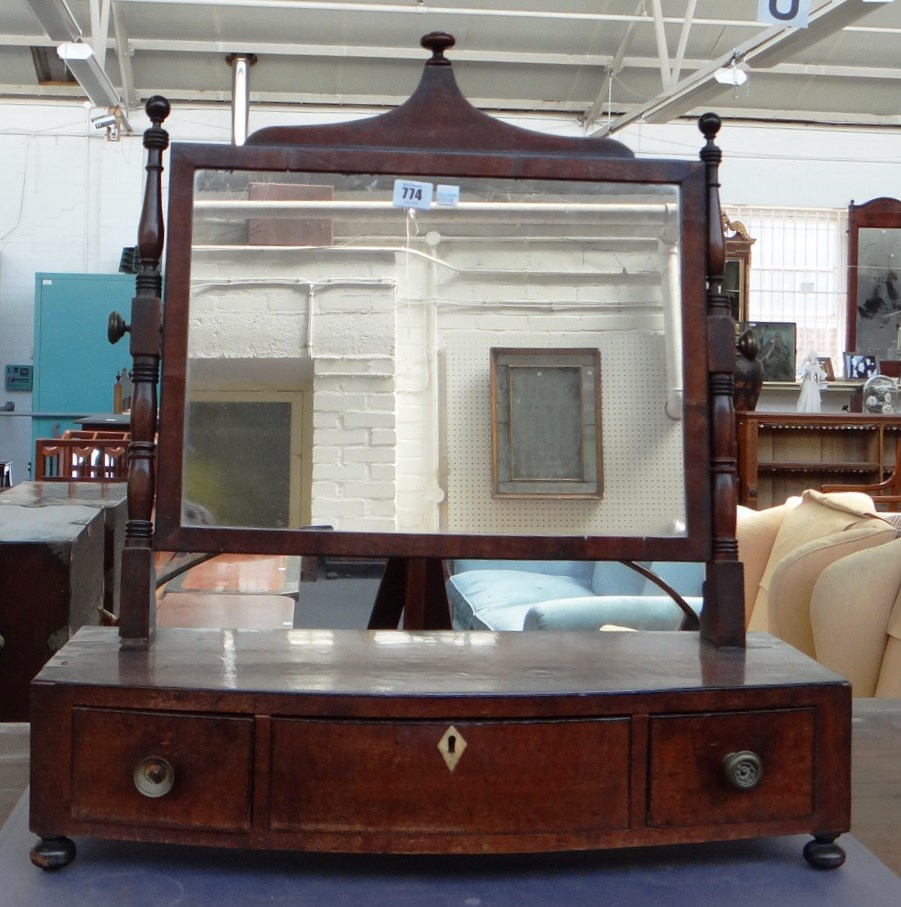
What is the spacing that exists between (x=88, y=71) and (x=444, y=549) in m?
5.60

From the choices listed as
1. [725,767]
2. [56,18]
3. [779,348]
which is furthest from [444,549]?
[779,348]

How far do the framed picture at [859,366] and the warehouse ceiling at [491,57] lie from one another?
204 centimetres

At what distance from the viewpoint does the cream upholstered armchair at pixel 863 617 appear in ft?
6.49

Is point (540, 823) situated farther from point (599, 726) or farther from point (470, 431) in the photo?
point (470, 431)

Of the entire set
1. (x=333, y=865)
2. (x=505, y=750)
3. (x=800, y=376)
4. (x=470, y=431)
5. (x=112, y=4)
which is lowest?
(x=333, y=865)

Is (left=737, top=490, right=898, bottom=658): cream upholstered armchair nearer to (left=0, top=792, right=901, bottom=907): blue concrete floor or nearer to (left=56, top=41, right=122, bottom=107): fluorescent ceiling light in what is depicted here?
(left=0, top=792, right=901, bottom=907): blue concrete floor

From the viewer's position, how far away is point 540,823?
89 centimetres

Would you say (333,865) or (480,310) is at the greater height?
(480,310)

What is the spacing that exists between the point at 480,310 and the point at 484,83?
733 cm

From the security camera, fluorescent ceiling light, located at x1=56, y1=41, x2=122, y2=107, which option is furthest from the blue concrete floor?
the security camera

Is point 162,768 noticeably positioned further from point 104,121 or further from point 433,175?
point 104,121

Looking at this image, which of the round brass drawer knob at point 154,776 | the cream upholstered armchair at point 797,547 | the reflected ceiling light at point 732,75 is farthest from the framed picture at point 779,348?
the round brass drawer knob at point 154,776

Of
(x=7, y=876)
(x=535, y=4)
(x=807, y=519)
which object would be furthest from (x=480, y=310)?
(x=535, y=4)

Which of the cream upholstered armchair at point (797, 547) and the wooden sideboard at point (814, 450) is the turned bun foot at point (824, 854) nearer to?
the cream upholstered armchair at point (797, 547)
